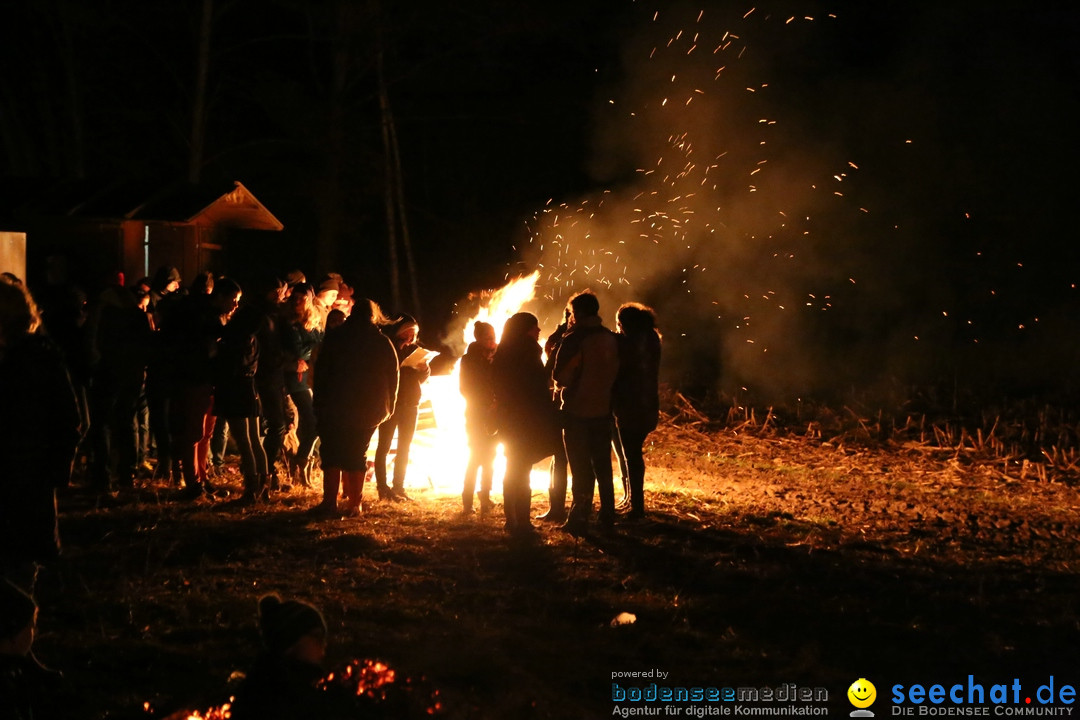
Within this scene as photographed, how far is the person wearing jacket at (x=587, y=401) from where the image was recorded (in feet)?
29.6

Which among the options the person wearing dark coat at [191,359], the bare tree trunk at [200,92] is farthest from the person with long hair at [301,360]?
the bare tree trunk at [200,92]

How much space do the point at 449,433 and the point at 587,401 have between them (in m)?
2.68

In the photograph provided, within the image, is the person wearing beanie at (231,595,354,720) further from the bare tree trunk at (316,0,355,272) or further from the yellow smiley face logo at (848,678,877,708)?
the bare tree trunk at (316,0,355,272)

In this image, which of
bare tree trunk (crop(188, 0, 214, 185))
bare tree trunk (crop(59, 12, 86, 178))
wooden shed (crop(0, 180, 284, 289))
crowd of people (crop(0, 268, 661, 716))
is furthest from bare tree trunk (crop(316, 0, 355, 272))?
crowd of people (crop(0, 268, 661, 716))

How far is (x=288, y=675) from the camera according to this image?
13.2ft

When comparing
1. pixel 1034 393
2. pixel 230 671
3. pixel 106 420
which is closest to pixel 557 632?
pixel 230 671

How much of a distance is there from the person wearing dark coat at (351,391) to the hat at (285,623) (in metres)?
4.82

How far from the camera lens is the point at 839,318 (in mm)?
20250

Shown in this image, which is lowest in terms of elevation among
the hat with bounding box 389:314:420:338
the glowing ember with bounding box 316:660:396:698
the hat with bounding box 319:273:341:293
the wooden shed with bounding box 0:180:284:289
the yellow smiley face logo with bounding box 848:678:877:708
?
the yellow smiley face logo with bounding box 848:678:877:708

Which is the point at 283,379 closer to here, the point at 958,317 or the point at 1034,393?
the point at 1034,393

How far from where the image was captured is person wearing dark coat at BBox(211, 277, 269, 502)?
31.0 feet

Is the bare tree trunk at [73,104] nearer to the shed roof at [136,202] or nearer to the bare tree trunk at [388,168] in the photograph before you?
the bare tree trunk at [388,168]

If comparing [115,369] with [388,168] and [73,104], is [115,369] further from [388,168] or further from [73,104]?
[73,104]

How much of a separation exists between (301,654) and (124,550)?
13.6 ft
